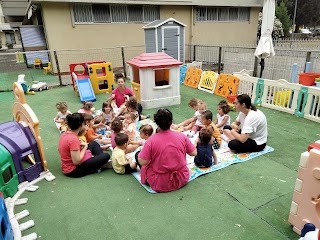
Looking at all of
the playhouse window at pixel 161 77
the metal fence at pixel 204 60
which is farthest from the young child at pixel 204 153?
the metal fence at pixel 204 60

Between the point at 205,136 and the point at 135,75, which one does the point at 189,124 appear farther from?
the point at 135,75

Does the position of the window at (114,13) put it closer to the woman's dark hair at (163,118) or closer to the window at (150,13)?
the window at (150,13)

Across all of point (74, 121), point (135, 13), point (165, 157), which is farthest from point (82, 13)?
point (165, 157)

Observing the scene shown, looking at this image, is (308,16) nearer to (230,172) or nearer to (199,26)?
(199,26)

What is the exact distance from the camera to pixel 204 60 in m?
13.9

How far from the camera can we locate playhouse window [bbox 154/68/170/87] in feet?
24.7

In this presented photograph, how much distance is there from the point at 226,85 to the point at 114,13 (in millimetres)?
8147

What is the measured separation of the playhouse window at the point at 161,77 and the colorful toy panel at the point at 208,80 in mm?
1798

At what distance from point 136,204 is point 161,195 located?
354mm

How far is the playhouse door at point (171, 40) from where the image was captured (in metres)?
11.9

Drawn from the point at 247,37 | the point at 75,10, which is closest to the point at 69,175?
the point at 75,10

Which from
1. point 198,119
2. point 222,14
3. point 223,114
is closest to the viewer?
point 223,114

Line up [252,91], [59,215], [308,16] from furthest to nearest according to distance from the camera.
→ [308,16] < [252,91] < [59,215]

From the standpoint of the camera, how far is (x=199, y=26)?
50.8 ft
